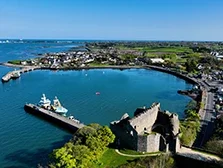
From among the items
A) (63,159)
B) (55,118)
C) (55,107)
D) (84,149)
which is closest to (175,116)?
(84,149)

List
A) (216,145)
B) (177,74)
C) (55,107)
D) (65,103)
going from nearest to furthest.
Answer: (216,145), (55,107), (65,103), (177,74)

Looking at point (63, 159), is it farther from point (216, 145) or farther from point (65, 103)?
point (65, 103)

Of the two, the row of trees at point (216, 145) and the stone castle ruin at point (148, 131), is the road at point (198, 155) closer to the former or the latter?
the stone castle ruin at point (148, 131)

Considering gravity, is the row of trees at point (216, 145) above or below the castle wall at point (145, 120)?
below

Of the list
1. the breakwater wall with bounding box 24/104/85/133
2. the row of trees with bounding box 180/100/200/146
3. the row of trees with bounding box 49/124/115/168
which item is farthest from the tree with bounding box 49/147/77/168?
the breakwater wall with bounding box 24/104/85/133

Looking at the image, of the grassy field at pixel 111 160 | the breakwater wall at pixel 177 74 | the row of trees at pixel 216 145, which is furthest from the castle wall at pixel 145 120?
the breakwater wall at pixel 177 74

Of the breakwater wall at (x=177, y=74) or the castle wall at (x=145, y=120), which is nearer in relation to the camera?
the castle wall at (x=145, y=120)

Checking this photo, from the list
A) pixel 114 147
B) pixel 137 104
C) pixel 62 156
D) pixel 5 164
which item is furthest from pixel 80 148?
pixel 137 104
